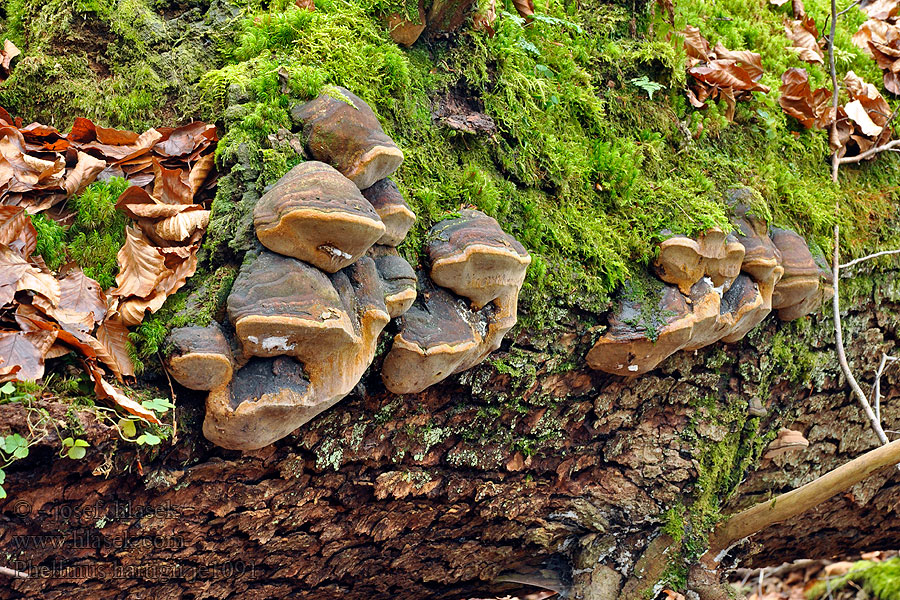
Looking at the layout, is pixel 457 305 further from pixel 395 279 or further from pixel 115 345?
pixel 115 345

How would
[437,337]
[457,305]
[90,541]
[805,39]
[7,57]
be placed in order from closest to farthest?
[90,541] < [437,337] < [457,305] < [7,57] < [805,39]

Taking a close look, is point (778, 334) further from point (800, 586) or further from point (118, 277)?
point (800, 586)

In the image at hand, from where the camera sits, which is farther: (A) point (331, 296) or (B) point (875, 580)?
(B) point (875, 580)

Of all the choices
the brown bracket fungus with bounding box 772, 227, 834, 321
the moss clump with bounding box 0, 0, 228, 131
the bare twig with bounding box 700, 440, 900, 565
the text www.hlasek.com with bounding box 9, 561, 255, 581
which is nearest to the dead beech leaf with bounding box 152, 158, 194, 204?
the moss clump with bounding box 0, 0, 228, 131

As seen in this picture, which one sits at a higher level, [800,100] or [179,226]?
[179,226]

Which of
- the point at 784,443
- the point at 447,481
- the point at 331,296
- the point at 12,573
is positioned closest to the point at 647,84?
the point at 784,443

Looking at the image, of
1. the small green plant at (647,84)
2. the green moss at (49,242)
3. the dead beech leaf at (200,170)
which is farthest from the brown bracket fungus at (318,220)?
the small green plant at (647,84)

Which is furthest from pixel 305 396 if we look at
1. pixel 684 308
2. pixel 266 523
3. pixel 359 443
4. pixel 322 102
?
pixel 684 308

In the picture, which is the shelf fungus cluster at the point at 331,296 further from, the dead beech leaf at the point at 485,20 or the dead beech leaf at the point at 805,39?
the dead beech leaf at the point at 805,39
